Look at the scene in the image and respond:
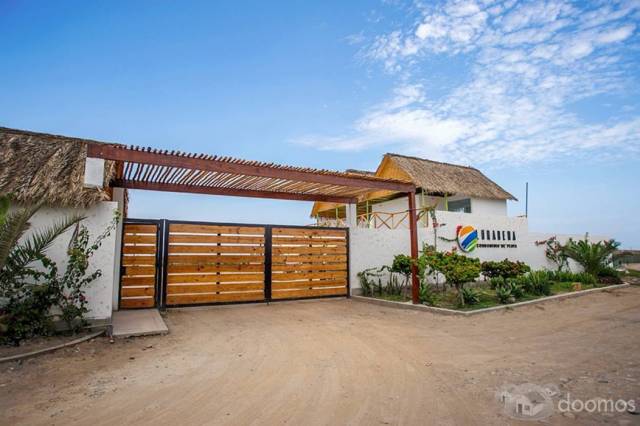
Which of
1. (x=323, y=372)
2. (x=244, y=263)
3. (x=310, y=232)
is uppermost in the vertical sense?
(x=310, y=232)

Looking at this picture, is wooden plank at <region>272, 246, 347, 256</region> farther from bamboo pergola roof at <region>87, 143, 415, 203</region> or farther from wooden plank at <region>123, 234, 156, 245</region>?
wooden plank at <region>123, 234, 156, 245</region>

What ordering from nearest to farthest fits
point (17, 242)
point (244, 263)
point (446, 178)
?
→ point (17, 242) < point (244, 263) < point (446, 178)

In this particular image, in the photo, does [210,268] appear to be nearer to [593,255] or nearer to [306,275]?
[306,275]

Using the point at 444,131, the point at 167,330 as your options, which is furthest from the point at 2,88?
the point at 444,131

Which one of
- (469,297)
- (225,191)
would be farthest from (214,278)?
(469,297)

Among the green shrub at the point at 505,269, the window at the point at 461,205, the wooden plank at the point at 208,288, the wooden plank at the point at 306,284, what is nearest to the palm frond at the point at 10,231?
the wooden plank at the point at 208,288

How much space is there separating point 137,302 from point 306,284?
14.5ft

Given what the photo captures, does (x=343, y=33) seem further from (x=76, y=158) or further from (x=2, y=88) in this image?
(x=2, y=88)

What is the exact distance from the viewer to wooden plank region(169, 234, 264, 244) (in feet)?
29.2

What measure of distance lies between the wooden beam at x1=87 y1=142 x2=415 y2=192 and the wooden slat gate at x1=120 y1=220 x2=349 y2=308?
2253 mm

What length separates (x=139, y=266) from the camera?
8.41 m

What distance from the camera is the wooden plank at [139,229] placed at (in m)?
8.44

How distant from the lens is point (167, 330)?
636 cm

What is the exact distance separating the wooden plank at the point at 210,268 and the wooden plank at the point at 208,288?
0.36 meters
